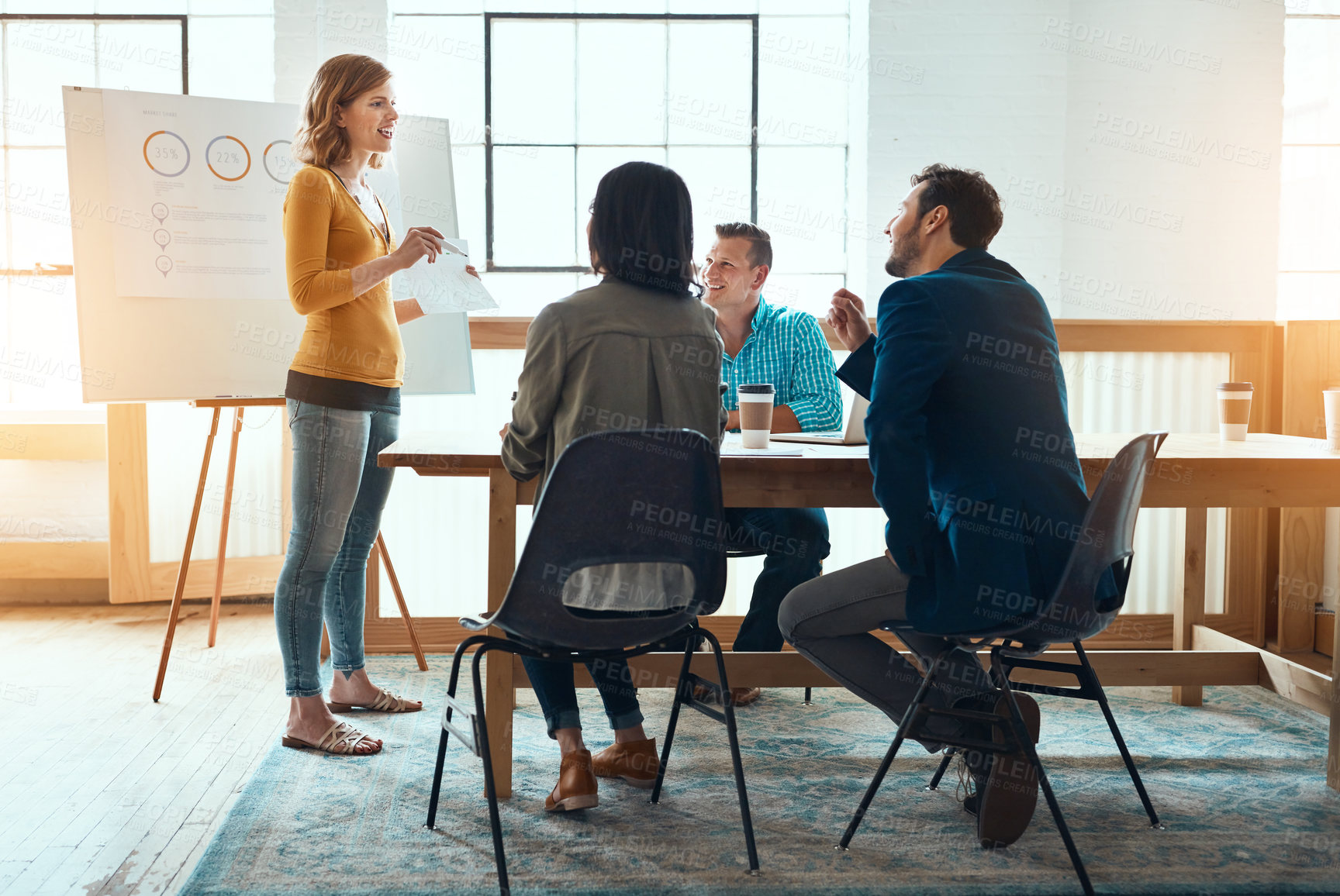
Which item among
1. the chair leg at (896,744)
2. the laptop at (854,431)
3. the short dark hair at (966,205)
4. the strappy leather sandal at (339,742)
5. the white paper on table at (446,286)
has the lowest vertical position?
the strappy leather sandal at (339,742)


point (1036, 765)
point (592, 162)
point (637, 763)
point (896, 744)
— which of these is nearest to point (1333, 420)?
point (1036, 765)

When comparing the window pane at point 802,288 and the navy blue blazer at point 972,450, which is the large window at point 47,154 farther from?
the navy blue blazer at point 972,450

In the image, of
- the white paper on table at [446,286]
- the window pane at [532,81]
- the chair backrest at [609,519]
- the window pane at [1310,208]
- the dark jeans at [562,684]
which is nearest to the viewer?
the chair backrest at [609,519]

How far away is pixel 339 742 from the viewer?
2191mm

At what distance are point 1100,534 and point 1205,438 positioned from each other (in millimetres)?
913

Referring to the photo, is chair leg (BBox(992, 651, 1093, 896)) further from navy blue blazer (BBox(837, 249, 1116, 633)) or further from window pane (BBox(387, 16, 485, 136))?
window pane (BBox(387, 16, 485, 136))

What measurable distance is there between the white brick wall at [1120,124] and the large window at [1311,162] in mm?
160

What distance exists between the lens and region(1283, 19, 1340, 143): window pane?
355 centimetres

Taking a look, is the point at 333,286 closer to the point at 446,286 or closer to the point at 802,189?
the point at 446,286

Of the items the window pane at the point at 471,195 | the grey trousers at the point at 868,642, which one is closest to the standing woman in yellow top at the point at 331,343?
the grey trousers at the point at 868,642

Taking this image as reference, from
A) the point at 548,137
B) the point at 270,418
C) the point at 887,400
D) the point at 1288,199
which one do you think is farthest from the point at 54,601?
the point at 1288,199

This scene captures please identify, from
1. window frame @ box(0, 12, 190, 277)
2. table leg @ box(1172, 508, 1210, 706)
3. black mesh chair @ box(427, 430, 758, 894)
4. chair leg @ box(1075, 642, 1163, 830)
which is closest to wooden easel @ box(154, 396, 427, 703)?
black mesh chair @ box(427, 430, 758, 894)

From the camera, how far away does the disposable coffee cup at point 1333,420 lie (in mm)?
2002

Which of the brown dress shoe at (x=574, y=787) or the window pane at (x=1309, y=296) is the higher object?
the window pane at (x=1309, y=296)
